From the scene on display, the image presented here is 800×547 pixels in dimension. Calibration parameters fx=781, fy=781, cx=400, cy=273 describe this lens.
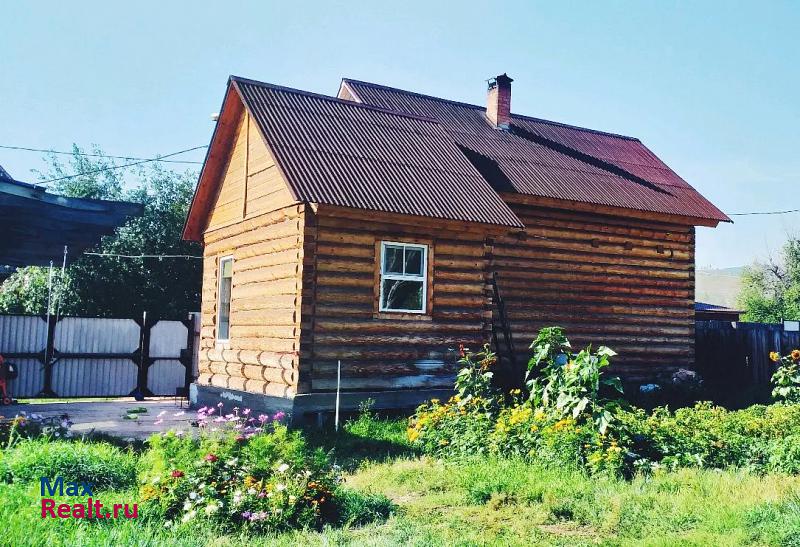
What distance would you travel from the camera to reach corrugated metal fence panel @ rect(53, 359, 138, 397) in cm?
1928

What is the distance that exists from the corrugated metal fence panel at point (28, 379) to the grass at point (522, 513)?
12.2 m

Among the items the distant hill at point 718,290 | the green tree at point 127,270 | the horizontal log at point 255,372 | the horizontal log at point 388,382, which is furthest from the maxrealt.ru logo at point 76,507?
the distant hill at point 718,290

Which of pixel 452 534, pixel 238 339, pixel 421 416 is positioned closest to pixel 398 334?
pixel 421 416

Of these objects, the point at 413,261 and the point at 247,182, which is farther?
the point at 247,182

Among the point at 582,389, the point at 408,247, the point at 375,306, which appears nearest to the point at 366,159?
the point at 408,247

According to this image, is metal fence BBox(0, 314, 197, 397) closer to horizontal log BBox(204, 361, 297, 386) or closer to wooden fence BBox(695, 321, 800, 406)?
horizontal log BBox(204, 361, 297, 386)

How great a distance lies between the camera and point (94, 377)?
64.6 feet

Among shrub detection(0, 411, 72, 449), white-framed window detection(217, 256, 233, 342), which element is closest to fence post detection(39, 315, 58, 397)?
white-framed window detection(217, 256, 233, 342)

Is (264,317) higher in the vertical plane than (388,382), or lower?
higher

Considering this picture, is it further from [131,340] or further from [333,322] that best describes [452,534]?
[131,340]

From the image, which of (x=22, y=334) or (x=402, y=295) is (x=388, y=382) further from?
(x=22, y=334)

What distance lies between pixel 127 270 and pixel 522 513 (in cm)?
3120

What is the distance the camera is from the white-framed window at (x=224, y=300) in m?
17.4

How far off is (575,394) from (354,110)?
30.9 feet
